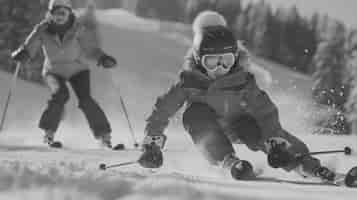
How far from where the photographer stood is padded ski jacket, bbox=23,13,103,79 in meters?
5.80

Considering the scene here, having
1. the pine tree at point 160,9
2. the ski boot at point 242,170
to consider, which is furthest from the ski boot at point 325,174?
the pine tree at point 160,9

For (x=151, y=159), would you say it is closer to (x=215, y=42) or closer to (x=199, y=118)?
Result: (x=199, y=118)

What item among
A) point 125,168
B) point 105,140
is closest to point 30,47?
point 105,140

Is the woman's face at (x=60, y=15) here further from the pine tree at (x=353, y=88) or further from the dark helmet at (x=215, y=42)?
the pine tree at (x=353, y=88)

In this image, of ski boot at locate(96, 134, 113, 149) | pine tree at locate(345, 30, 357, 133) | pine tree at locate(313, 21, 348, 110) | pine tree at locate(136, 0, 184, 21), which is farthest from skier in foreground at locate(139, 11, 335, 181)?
pine tree at locate(136, 0, 184, 21)

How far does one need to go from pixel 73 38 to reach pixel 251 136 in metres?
3.06

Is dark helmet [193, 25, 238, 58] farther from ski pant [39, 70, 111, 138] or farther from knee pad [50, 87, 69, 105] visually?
knee pad [50, 87, 69, 105]

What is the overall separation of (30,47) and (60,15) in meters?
0.51

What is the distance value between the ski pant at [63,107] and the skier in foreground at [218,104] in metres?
2.11

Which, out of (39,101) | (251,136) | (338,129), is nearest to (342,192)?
(251,136)

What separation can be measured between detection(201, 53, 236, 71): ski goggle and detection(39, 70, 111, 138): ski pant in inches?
88.8

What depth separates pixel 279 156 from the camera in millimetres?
3205

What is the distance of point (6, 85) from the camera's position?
1584 cm

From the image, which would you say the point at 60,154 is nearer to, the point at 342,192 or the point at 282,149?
the point at 282,149
